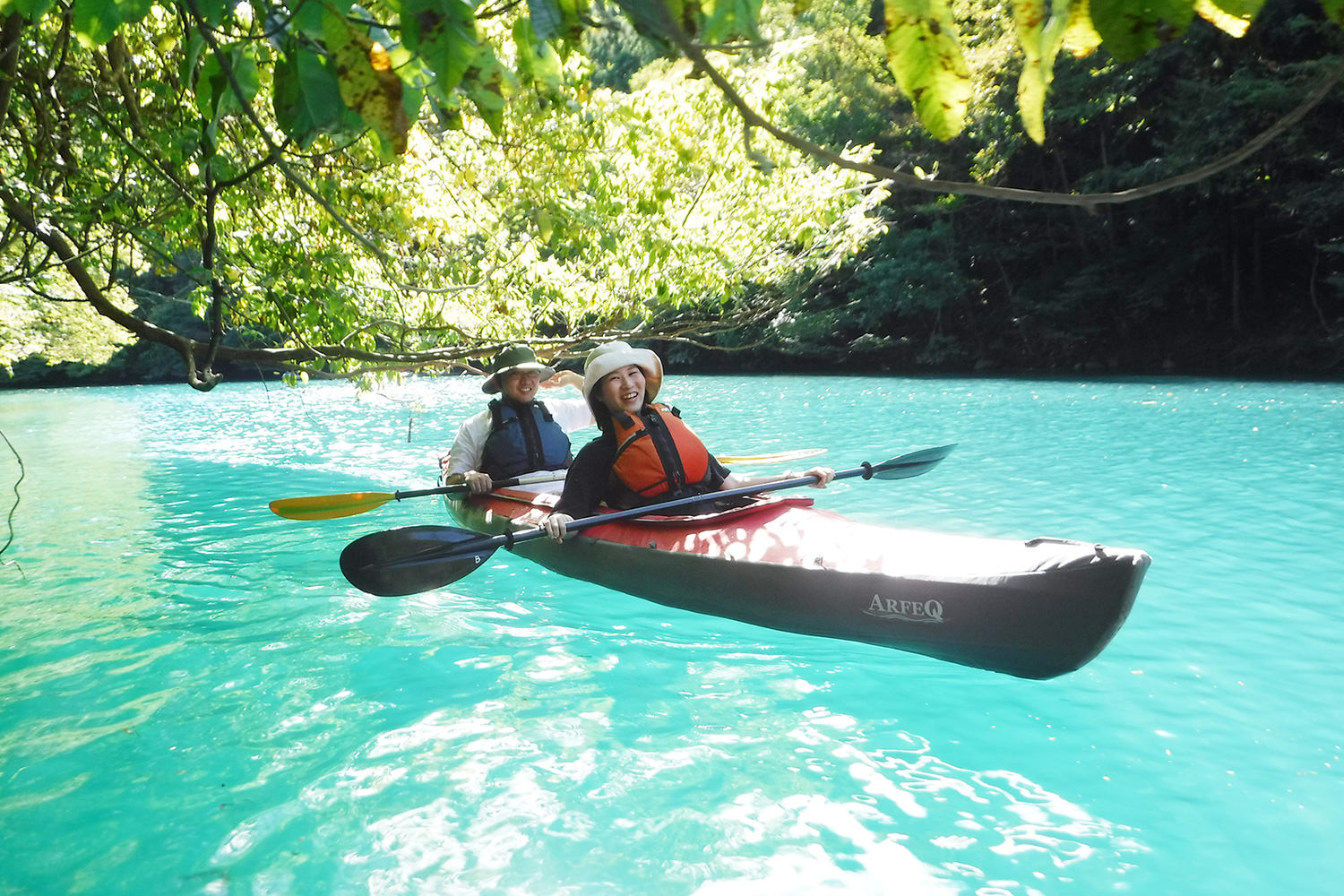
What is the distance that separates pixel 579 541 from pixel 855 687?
5.46ft

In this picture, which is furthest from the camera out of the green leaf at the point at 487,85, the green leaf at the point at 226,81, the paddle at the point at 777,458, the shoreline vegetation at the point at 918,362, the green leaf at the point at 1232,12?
the shoreline vegetation at the point at 918,362

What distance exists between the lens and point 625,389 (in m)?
4.58

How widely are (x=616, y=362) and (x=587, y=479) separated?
0.61 metres

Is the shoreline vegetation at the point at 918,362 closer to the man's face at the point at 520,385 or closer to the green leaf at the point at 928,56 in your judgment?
the man's face at the point at 520,385

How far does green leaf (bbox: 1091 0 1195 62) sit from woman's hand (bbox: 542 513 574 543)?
3.62 metres

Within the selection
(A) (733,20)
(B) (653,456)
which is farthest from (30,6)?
(B) (653,456)

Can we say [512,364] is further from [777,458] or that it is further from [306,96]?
[306,96]

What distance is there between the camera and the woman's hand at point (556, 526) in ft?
13.9

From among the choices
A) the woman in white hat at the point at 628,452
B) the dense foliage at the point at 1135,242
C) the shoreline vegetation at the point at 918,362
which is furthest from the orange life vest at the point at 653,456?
the dense foliage at the point at 1135,242

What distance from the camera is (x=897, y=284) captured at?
2472 centimetres

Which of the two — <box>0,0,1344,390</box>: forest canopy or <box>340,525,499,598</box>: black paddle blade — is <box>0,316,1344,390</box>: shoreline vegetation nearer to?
<box>0,0,1344,390</box>: forest canopy

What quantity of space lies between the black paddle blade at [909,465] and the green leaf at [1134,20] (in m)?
4.21

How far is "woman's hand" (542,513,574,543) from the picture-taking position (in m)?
4.25

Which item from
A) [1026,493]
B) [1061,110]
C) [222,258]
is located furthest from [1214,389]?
[222,258]
